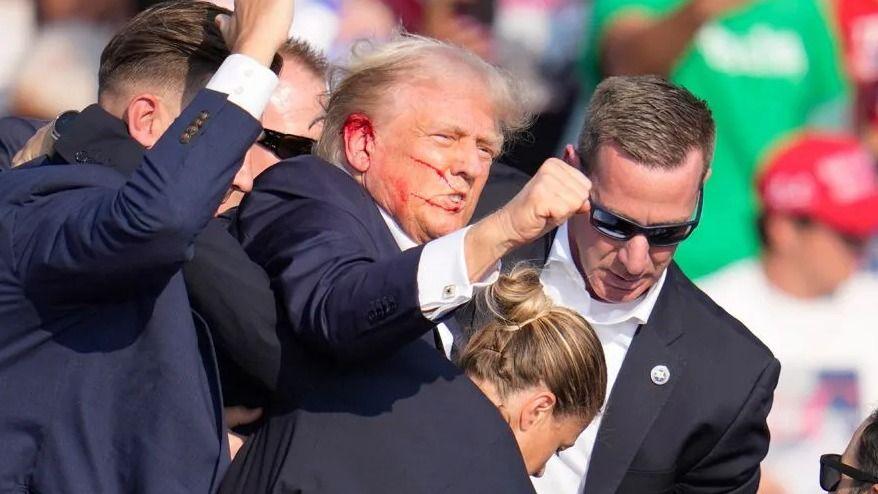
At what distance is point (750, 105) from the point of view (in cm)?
429

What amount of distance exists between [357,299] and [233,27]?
18.3 inches

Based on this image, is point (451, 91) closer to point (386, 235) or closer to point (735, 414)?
point (386, 235)

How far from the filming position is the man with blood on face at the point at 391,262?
82.6 inches

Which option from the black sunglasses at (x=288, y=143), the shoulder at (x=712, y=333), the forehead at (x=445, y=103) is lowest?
the shoulder at (x=712, y=333)

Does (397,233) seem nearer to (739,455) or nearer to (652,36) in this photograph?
(739,455)

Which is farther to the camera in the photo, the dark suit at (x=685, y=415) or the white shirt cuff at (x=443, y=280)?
the dark suit at (x=685, y=415)

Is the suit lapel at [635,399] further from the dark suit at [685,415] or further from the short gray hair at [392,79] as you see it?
the short gray hair at [392,79]

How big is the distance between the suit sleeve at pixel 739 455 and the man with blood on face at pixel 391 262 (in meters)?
1.16

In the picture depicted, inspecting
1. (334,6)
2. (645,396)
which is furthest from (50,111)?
(645,396)

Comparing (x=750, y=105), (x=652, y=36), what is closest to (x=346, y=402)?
(x=652, y=36)

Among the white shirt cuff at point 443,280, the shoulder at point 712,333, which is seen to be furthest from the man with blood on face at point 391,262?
the shoulder at point 712,333

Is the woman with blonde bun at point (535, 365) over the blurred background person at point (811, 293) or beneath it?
over

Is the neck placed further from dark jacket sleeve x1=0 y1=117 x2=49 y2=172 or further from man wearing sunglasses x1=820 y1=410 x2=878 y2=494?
dark jacket sleeve x1=0 y1=117 x2=49 y2=172

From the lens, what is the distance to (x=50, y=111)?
4.23 meters
